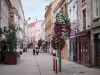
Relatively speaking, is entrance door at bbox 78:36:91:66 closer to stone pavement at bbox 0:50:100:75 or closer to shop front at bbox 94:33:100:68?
stone pavement at bbox 0:50:100:75

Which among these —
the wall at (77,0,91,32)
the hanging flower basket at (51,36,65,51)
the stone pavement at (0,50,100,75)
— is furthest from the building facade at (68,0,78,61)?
the hanging flower basket at (51,36,65,51)

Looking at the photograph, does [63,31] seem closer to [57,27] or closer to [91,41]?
[57,27]

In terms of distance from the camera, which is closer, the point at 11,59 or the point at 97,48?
the point at 97,48

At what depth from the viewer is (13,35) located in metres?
30.3

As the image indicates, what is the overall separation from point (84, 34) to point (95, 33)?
264 cm

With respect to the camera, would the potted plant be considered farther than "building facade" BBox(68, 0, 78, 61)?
No

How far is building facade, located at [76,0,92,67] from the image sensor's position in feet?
81.4

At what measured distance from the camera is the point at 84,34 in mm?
25469

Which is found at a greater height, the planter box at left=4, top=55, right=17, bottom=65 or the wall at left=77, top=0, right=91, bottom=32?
the wall at left=77, top=0, right=91, bottom=32

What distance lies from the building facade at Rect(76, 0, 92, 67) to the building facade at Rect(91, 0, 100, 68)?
33.2 inches

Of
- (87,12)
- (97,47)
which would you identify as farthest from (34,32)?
(97,47)

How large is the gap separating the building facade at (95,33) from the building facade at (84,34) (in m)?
0.84

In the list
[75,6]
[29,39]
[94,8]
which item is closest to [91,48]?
[94,8]

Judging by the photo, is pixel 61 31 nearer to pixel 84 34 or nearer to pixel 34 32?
pixel 84 34
